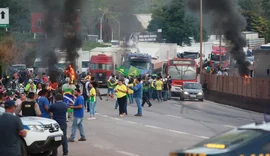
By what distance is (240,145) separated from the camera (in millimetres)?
9898

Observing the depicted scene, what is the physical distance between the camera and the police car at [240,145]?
32.3ft

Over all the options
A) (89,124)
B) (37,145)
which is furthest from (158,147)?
(89,124)

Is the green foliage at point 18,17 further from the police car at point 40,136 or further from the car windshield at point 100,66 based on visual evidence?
the police car at point 40,136

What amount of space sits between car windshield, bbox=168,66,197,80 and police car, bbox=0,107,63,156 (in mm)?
34861

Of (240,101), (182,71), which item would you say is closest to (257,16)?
(182,71)

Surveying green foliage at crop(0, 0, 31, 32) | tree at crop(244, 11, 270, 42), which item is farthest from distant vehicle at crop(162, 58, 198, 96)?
tree at crop(244, 11, 270, 42)

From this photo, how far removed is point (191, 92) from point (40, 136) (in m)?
29.5

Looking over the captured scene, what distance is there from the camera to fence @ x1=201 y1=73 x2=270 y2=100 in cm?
3756

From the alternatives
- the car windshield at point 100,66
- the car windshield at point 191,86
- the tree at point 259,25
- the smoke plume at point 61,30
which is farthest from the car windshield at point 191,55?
the car windshield at point 191,86

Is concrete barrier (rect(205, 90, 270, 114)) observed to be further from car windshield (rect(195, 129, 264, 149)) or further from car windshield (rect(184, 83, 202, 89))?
car windshield (rect(195, 129, 264, 149))

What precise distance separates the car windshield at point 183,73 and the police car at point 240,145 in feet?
135

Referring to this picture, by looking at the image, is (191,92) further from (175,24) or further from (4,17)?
(175,24)

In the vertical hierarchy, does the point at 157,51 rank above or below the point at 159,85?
above

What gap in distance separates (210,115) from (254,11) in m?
63.2
